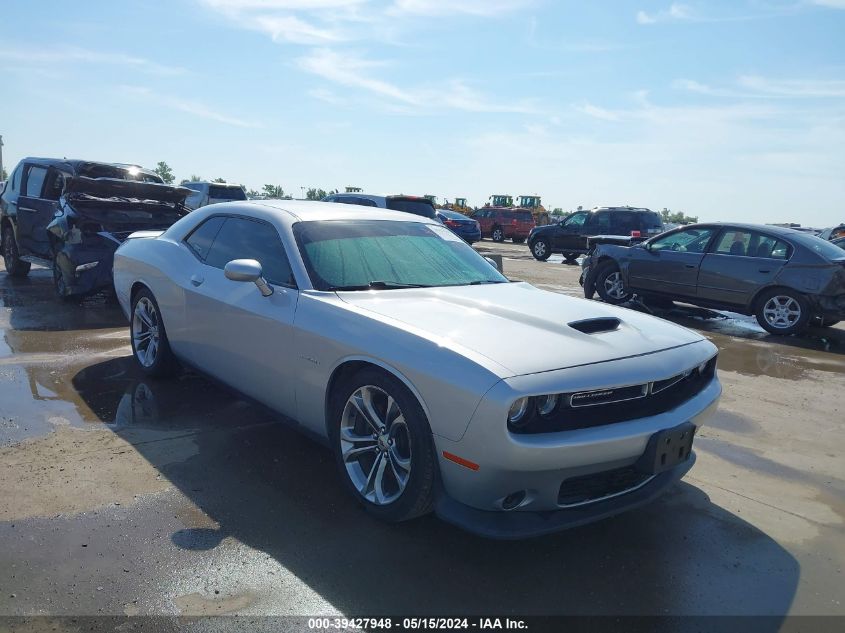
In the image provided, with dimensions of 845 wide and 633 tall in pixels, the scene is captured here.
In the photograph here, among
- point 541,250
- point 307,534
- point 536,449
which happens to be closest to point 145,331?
point 307,534

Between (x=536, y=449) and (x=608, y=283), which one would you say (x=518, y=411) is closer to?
(x=536, y=449)

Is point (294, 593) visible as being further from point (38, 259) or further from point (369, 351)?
point (38, 259)

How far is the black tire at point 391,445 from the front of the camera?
294cm

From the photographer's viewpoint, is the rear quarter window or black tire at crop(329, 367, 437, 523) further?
the rear quarter window

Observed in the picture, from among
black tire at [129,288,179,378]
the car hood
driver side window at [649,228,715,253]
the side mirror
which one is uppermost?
driver side window at [649,228,715,253]

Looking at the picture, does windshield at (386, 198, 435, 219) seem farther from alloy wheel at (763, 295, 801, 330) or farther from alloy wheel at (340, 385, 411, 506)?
alloy wheel at (340, 385, 411, 506)

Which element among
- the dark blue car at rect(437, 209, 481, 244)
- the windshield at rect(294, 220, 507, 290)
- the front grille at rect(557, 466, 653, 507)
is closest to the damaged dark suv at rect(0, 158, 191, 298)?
the windshield at rect(294, 220, 507, 290)

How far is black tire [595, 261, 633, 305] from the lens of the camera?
11.2m

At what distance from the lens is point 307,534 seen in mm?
3146

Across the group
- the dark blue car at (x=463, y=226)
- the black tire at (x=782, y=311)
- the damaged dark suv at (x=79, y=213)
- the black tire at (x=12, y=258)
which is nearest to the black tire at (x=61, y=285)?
the damaged dark suv at (x=79, y=213)

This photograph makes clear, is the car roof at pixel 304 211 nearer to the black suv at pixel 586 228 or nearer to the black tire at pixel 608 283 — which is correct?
the black tire at pixel 608 283

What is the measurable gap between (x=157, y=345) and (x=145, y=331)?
1.10 ft

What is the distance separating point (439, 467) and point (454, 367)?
1.49 ft

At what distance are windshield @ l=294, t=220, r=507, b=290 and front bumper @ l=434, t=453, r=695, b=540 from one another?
1.45 m
